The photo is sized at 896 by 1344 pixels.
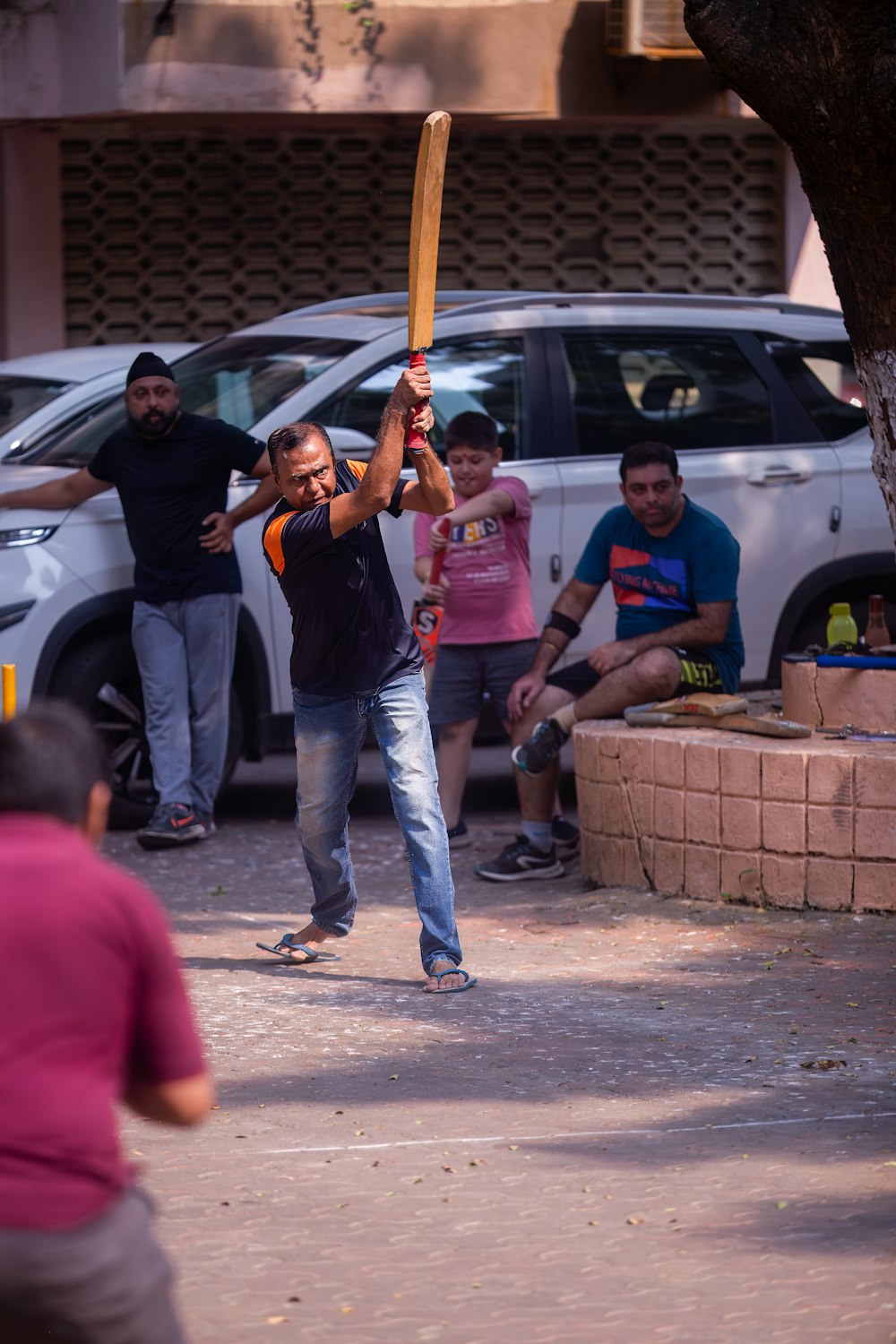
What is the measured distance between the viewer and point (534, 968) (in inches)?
257

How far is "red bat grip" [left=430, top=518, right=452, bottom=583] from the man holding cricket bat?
1706 mm

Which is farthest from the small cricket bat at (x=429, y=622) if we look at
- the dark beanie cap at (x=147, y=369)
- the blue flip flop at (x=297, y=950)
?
the blue flip flop at (x=297, y=950)

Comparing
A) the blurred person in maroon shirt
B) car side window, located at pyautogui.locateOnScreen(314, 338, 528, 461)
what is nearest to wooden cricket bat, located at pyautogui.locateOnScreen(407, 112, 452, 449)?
car side window, located at pyautogui.locateOnScreen(314, 338, 528, 461)

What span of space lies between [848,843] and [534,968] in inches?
47.4

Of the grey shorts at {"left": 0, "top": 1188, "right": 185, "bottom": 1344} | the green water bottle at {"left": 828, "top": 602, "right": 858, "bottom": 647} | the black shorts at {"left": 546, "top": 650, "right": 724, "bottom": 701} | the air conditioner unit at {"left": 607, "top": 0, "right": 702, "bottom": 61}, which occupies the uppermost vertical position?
the air conditioner unit at {"left": 607, "top": 0, "right": 702, "bottom": 61}

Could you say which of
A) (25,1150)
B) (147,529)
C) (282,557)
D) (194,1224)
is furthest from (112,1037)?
(147,529)

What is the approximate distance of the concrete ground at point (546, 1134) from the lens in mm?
3730

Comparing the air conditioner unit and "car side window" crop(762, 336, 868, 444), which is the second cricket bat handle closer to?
"car side window" crop(762, 336, 868, 444)

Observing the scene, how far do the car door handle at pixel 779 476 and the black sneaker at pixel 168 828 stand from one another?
2.94 m

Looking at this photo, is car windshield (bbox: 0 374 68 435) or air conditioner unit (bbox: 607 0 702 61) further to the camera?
air conditioner unit (bbox: 607 0 702 61)

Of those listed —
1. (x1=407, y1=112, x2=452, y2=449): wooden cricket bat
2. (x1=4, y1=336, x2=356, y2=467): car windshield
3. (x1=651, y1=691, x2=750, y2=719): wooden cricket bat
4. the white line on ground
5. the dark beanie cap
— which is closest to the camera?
the white line on ground

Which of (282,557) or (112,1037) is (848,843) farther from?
(112,1037)

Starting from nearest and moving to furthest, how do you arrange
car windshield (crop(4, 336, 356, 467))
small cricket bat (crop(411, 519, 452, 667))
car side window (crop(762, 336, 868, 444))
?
small cricket bat (crop(411, 519, 452, 667)) → car windshield (crop(4, 336, 356, 467)) → car side window (crop(762, 336, 868, 444))

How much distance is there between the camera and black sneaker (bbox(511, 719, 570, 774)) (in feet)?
25.9
